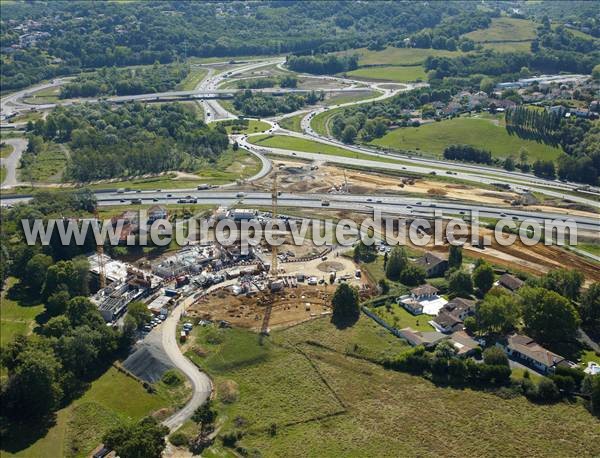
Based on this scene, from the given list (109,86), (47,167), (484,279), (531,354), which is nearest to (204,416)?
(531,354)

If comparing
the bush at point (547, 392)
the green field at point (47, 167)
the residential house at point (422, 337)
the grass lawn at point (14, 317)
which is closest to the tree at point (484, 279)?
the residential house at point (422, 337)

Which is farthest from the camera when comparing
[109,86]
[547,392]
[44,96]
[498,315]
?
[109,86]

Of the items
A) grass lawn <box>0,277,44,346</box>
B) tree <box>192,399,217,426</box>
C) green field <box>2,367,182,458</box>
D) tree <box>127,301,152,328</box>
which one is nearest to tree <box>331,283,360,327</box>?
tree <box>192,399,217,426</box>

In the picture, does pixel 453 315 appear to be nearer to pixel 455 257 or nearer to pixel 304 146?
pixel 455 257

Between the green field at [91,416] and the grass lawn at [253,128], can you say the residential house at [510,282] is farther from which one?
the grass lawn at [253,128]

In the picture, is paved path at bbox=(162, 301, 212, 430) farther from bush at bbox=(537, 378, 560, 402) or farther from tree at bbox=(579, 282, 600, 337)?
tree at bbox=(579, 282, 600, 337)
